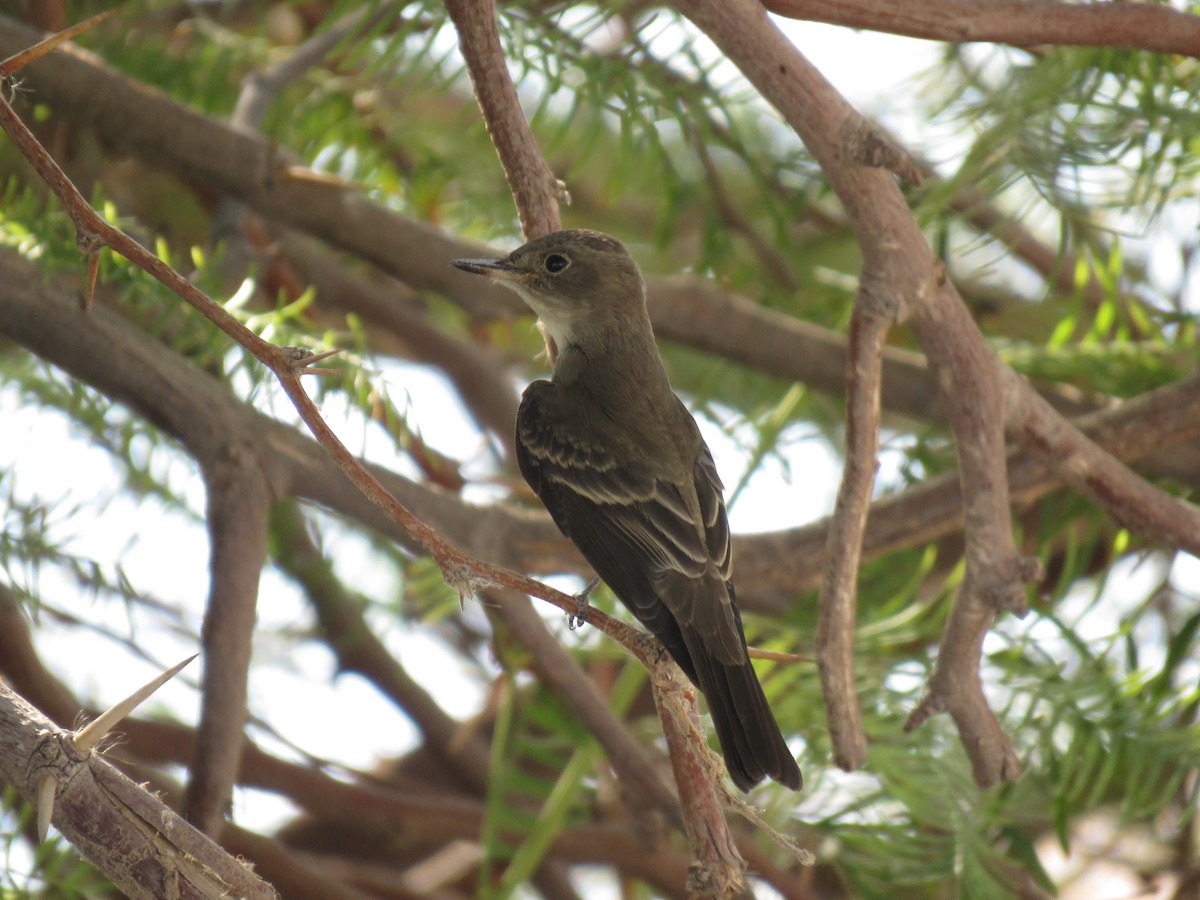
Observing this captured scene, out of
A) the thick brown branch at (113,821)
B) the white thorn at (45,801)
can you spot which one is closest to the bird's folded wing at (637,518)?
the thick brown branch at (113,821)

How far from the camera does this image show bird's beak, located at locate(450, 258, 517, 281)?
3.12 m

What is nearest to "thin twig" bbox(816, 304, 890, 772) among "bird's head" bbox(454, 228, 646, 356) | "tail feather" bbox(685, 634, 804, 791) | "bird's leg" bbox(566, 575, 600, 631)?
"tail feather" bbox(685, 634, 804, 791)

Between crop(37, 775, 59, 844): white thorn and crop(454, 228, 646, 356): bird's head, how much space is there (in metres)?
1.86

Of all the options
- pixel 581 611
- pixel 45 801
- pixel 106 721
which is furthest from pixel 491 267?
pixel 45 801

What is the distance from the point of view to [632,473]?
9.87 ft

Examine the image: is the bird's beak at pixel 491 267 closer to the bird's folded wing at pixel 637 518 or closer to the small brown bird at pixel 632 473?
the small brown bird at pixel 632 473

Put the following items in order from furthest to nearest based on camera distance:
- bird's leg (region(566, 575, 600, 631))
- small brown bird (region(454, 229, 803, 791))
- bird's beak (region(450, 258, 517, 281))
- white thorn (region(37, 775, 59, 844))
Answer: bird's beak (region(450, 258, 517, 281))
small brown bird (region(454, 229, 803, 791))
bird's leg (region(566, 575, 600, 631))
white thorn (region(37, 775, 59, 844))

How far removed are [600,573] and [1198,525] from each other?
50.3 inches

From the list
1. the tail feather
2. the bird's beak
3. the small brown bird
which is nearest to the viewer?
the tail feather

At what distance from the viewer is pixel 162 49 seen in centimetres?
410

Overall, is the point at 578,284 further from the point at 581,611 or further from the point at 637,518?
the point at 581,611

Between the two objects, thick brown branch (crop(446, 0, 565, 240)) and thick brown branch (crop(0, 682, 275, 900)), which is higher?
thick brown branch (crop(446, 0, 565, 240))

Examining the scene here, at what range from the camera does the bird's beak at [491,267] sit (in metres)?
3.12

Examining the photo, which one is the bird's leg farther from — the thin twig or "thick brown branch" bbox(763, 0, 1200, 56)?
"thick brown branch" bbox(763, 0, 1200, 56)
